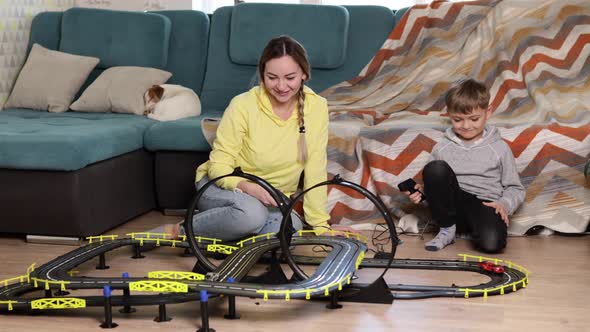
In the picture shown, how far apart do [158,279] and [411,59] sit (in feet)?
6.29

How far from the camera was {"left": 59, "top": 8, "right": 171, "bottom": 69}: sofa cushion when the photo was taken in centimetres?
399

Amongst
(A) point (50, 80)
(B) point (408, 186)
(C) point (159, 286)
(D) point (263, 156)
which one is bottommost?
(C) point (159, 286)

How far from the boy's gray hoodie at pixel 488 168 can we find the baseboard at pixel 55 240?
137cm

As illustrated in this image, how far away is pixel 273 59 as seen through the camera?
8.17 ft

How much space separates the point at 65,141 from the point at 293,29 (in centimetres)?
139

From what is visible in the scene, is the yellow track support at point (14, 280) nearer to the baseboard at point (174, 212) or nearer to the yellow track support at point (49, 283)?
the yellow track support at point (49, 283)

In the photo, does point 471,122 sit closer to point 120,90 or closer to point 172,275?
point 172,275

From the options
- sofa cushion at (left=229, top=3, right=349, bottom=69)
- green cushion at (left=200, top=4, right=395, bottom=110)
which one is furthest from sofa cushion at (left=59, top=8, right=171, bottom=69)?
sofa cushion at (left=229, top=3, right=349, bottom=69)

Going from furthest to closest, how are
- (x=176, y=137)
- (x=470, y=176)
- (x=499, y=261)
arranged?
(x=176, y=137) → (x=470, y=176) → (x=499, y=261)

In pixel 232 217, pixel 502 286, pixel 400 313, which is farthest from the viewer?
pixel 232 217

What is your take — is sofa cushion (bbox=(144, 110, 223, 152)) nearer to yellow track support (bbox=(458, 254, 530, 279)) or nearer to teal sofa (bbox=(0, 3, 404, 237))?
teal sofa (bbox=(0, 3, 404, 237))

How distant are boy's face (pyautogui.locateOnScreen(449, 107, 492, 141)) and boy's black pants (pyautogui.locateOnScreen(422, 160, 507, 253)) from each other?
0.14m

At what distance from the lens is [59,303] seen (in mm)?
2051

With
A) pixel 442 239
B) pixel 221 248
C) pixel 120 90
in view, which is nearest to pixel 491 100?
pixel 442 239
